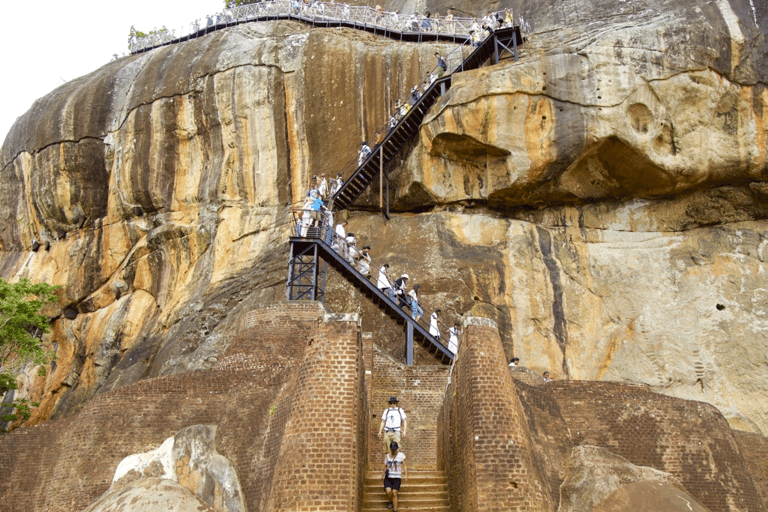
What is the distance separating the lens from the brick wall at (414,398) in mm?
17062

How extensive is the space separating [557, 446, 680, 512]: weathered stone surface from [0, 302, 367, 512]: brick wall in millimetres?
3612

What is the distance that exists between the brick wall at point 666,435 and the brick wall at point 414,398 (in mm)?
4087

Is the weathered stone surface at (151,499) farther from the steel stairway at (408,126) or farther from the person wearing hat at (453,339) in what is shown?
the steel stairway at (408,126)

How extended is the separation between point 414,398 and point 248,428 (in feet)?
18.7

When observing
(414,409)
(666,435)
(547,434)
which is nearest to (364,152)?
(414,409)

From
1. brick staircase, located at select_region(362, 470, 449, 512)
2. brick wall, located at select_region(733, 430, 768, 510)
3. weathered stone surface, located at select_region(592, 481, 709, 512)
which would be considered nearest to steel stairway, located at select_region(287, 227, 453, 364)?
brick staircase, located at select_region(362, 470, 449, 512)

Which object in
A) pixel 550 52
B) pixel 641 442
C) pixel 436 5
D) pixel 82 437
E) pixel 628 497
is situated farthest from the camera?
pixel 436 5

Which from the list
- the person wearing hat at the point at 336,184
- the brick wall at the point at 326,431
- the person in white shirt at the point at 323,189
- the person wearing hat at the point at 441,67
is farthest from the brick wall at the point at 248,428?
the person wearing hat at the point at 441,67

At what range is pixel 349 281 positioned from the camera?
22.3m

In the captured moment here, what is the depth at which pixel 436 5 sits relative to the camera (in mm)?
33062

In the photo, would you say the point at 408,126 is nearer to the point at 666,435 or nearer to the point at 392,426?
the point at 666,435

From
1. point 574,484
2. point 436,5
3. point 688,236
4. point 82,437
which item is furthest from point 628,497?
point 436,5

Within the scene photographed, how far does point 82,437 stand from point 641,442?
11.0 meters

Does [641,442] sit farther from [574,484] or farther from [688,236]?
[688,236]
